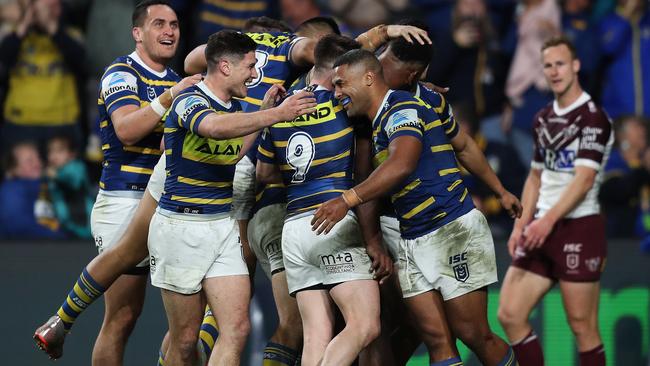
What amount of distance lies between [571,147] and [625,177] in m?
1.95

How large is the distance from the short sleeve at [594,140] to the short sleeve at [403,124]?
2.26 meters

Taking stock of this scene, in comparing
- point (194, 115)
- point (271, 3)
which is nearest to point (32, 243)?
point (271, 3)

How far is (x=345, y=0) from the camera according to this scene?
11102 millimetres

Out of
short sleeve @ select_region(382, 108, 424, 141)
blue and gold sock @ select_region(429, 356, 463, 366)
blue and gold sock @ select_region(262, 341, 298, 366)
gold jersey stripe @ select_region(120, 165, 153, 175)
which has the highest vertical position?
short sleeve @ select_region(382, 108, 424, 141)

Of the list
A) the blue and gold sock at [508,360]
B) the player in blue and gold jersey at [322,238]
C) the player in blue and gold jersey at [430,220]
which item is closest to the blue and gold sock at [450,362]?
the player in blue and gold jersey at [430,220]

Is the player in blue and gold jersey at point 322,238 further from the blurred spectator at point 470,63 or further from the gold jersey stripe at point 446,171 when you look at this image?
the blurred spectator at point 470,63

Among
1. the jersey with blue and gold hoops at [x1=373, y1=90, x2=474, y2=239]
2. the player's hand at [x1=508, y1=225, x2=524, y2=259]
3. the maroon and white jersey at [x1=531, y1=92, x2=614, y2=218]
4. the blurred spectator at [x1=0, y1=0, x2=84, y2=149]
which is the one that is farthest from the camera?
the blurred spectator at [x1=0, y1=0, x2=84, y2=149]

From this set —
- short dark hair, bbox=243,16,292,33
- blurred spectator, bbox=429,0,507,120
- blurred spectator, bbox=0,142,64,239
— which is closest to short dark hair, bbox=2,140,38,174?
blurred spectator, bbox=0,142,64,239

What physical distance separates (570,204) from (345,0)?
3.25m

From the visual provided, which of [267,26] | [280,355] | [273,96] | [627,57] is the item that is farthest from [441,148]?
[627,57]

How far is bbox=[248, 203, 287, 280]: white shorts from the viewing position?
783cm

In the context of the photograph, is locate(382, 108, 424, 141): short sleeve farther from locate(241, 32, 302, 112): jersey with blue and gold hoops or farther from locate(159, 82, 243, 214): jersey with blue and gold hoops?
locate(241, 32, 302, 112): jersey with blue and gold hoops

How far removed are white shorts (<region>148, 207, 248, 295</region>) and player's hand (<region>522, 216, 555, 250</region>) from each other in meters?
2.62

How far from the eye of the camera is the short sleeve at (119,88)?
753 centimetres
